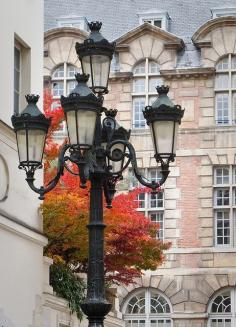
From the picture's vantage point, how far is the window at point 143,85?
41344 mm

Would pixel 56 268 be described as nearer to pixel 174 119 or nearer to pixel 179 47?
pixel 174 119

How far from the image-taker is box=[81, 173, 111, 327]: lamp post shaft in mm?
12328

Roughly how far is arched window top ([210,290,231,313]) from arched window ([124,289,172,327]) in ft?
4.99

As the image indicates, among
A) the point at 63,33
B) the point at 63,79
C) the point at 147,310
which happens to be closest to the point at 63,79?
the point at 63,79

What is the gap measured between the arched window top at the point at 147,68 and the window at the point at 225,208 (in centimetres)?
439

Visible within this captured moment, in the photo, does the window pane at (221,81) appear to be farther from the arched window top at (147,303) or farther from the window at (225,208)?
the arched window top at (147,303)

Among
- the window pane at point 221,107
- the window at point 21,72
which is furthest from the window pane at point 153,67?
the window at point 21,72

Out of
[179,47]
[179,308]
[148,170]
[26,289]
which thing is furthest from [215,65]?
[26,289]

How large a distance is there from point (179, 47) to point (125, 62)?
1970 mm

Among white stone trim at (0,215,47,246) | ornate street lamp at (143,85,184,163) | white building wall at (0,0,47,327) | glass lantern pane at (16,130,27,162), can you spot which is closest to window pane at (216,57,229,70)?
white building wall at (0,0,47,327)

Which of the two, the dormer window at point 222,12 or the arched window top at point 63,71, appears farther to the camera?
the dormer window at point 222,12

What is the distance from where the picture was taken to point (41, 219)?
70.8 feet

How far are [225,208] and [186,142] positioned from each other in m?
2.68

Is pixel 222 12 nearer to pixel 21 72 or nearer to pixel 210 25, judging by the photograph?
pixel 210 25
